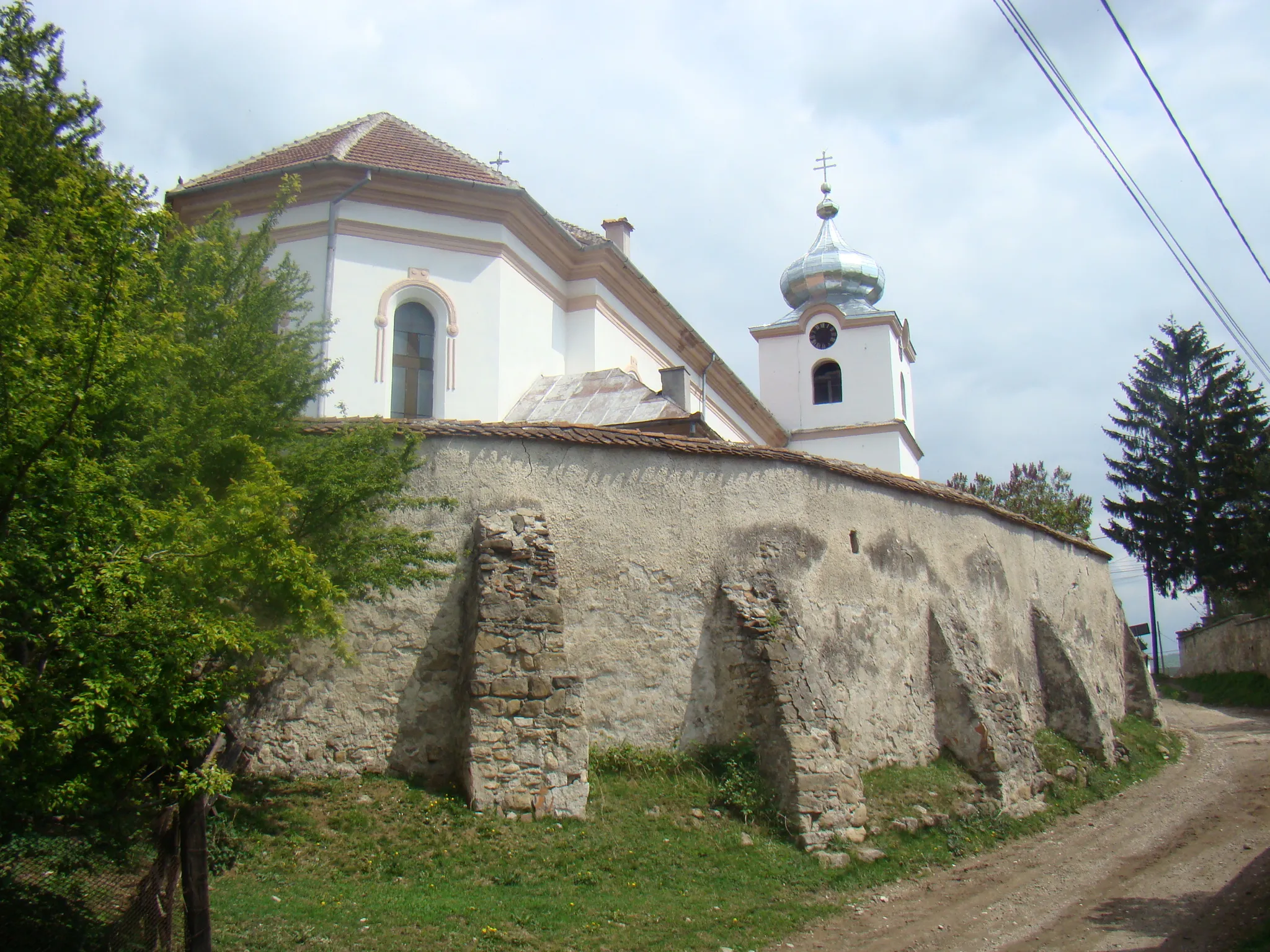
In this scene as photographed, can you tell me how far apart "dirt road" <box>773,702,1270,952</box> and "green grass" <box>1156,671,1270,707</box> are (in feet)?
43.7

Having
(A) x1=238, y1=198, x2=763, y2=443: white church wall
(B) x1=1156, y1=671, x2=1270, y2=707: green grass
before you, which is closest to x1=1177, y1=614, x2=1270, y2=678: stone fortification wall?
(B) x1=1156, y1=671, x2=1270, y2=707: green grass

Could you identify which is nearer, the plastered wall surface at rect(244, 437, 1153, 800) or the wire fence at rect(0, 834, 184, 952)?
the wire fence at rect(0, 834, 184, 952)

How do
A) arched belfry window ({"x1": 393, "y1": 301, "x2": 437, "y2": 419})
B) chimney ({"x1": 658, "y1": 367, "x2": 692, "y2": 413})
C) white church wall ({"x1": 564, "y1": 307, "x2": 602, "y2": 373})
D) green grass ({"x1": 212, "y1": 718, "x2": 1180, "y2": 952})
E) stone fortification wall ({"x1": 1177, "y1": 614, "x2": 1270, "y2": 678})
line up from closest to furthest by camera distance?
green grass ({"x1": 212, "y1": 718, "x2": 1180, "y2": 952}) → arched belfry window ({"x1": 393, "y1": 301, "x2": 437, "y2": 419}) → chimney ({"x1": 658, "y1": 367, "x2": 692, "y2": 413}) → white church wall ({"x1": 564, "y1": 307, "x2": 602, "y2": 373}) → stone fortification wall ({"x1": 1177, "y1": 614, "x2": 1270, "y2": 678})

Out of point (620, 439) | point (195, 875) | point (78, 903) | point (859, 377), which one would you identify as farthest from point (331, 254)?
point (859, 377)

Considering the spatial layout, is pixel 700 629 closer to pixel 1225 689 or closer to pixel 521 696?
pixel 521 696

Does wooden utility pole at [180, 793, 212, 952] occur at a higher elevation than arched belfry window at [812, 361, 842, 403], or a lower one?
lower

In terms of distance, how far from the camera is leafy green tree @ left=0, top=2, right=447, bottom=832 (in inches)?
254

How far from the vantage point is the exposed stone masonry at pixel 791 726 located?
36.9 ft

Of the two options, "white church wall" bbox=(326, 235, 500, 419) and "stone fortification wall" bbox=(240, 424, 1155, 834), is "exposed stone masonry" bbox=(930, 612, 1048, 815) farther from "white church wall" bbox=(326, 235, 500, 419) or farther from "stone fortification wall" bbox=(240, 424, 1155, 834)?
"white church wall" bbox=(326, 235, 500, 419)

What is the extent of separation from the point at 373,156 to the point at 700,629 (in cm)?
1052

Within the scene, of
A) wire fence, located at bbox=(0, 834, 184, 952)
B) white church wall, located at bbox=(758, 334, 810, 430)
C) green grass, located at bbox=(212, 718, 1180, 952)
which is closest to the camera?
wire fence, located at bbox=(0, 834, 184, 952)

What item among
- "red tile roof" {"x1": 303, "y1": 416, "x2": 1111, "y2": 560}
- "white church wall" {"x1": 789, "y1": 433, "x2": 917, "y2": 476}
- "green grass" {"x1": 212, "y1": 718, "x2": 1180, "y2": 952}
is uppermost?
"white church wall" {"x1": 789, "y1": 433, "x2": 917, "y2": 476}

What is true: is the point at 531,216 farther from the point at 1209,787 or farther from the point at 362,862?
the point at 1209,787

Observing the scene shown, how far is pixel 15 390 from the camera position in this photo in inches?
251
